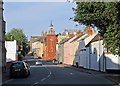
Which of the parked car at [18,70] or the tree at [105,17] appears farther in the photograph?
the parked car at [18,70]

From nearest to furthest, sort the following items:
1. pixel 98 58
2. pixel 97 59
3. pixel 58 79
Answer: pixel 58 79 < pixel 98 58 < pixel 97 59

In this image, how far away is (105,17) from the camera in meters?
24.8

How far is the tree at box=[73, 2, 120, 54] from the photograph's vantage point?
23016 mm

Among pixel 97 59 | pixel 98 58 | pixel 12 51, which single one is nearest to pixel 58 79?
pixel 98 58

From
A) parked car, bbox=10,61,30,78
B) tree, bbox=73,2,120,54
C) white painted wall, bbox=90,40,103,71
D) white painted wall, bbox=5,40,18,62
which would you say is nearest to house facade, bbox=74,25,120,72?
white painted wall, bbox=90,40,103,71

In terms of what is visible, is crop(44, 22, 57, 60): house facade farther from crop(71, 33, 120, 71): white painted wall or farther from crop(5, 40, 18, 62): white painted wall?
crop(71, 33, 120, 71): white painted wall

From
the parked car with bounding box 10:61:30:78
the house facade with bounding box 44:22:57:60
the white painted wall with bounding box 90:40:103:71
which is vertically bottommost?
the parked car with bounding box 10:61:30:78

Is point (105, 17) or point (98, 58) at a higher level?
point (105, 17)

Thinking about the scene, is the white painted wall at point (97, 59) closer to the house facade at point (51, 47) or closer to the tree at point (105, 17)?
the tree at point (105, 17)

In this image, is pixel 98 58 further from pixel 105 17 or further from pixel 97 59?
pixel 105 17

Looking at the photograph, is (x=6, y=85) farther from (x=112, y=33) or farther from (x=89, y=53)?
(x=89, y=53)

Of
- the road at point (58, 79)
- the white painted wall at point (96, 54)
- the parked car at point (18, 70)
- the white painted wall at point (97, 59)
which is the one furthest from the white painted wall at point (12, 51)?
the parked car at point (18, 70)

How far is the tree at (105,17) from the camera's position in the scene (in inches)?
906

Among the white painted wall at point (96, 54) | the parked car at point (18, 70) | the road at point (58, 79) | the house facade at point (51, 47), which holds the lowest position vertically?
the road at point (58, 79)
